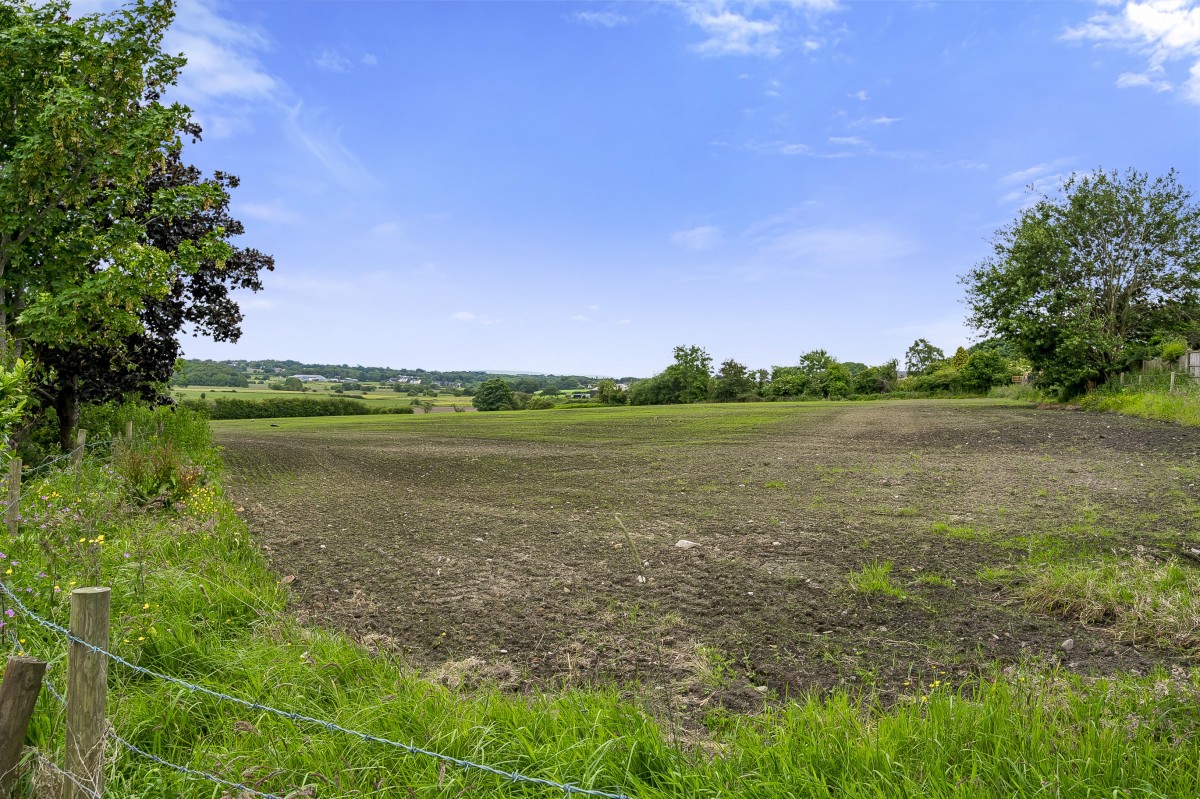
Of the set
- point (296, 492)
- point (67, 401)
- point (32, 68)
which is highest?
point (32, 68)

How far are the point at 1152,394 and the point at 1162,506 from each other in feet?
61.2

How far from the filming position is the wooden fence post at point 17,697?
2.53 meters

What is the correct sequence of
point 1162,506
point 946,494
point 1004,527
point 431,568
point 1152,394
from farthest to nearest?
point 1152,394 < point 946,494 < point 1162,506 < point 1004,527 < point 431,568

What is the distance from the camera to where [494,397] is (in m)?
77.7

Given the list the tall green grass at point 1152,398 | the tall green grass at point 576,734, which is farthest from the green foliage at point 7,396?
the tall green grass at point 1152,398

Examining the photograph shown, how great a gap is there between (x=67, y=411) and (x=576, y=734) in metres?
14.1

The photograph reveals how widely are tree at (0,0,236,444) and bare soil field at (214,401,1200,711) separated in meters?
3.74

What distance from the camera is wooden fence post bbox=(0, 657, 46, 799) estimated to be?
2529mm

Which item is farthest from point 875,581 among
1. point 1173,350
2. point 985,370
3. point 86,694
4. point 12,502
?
point 985,370

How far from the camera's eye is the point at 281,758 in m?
2.89

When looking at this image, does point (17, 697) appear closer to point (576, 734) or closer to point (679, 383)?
point (576, 734)

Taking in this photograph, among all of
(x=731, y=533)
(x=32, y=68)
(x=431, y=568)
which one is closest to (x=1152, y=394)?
(x=731, y=533)

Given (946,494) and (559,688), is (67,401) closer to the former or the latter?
(559,688)

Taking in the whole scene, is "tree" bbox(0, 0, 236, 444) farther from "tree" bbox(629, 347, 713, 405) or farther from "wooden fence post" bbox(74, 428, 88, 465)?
"tree" bbox(629, 347, 713, 405)
